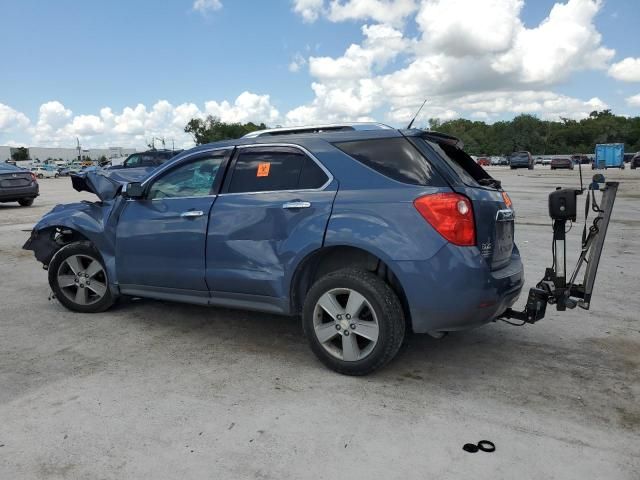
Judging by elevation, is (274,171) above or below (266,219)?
above

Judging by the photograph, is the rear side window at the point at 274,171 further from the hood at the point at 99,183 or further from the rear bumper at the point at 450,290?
the hood at the point at 99,183

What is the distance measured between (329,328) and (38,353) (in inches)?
92.0

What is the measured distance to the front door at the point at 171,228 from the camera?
4402 mm

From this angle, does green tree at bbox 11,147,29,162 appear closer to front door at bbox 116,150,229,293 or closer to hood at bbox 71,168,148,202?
hood at bbox 71,168,148,202

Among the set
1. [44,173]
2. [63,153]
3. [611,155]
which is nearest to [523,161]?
[611,155]

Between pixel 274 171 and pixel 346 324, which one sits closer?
pixel 346 324

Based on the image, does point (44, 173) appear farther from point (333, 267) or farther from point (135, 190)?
point (333, 267)

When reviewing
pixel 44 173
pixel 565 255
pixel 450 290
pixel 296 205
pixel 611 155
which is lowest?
pixel 44 173

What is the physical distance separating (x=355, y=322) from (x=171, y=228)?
1.80m

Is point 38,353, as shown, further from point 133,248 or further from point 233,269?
point 233,269

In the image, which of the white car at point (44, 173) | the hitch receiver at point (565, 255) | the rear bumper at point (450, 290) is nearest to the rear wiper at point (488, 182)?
the hitch receiver at point (565, 255)

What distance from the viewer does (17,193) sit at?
16.5 m

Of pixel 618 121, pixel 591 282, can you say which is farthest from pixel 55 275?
pixel 618 121

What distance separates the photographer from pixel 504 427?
3.05 metres
